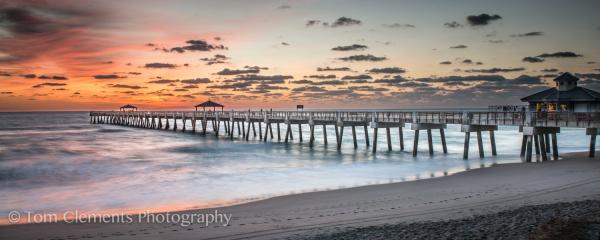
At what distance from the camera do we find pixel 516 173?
1784 cm

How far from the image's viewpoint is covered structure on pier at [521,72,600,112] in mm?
27062

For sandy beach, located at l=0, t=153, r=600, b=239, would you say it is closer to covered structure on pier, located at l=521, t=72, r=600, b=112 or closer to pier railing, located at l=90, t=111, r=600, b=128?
pier railing, located at l=90, t=111, r=600, b=128

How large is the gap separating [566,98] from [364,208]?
22017mm

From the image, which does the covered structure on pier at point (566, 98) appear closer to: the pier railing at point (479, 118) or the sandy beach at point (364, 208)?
the pier railing at point (479, 118)

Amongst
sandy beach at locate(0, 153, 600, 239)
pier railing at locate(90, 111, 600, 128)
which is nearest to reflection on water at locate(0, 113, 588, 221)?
pier railing at locate(90, 111, 600, 128)

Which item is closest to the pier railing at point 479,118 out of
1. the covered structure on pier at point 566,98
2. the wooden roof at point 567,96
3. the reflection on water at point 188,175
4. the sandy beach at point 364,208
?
the reflection on water at point 188,175

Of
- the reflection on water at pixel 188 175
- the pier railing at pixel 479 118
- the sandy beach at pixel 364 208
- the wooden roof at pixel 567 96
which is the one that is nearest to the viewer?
the sandy beach at pixel 364 208

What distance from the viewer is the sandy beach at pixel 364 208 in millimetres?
9555

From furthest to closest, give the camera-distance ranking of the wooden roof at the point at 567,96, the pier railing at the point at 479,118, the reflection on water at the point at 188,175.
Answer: the wooden roof at the point at 567,96 < the pier railing at the point at 479,118 < the reflection on water at the point at 188,175

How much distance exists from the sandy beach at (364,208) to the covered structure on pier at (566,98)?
1207cm

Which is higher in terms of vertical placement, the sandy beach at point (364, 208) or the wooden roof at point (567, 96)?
the wooden roof at point (567, 96)

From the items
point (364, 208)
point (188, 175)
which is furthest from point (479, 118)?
point (188, 175)

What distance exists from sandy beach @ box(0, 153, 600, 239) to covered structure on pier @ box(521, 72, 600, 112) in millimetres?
12065

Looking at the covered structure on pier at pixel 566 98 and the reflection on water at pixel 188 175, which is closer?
the reflection on water at pixel 188 175
